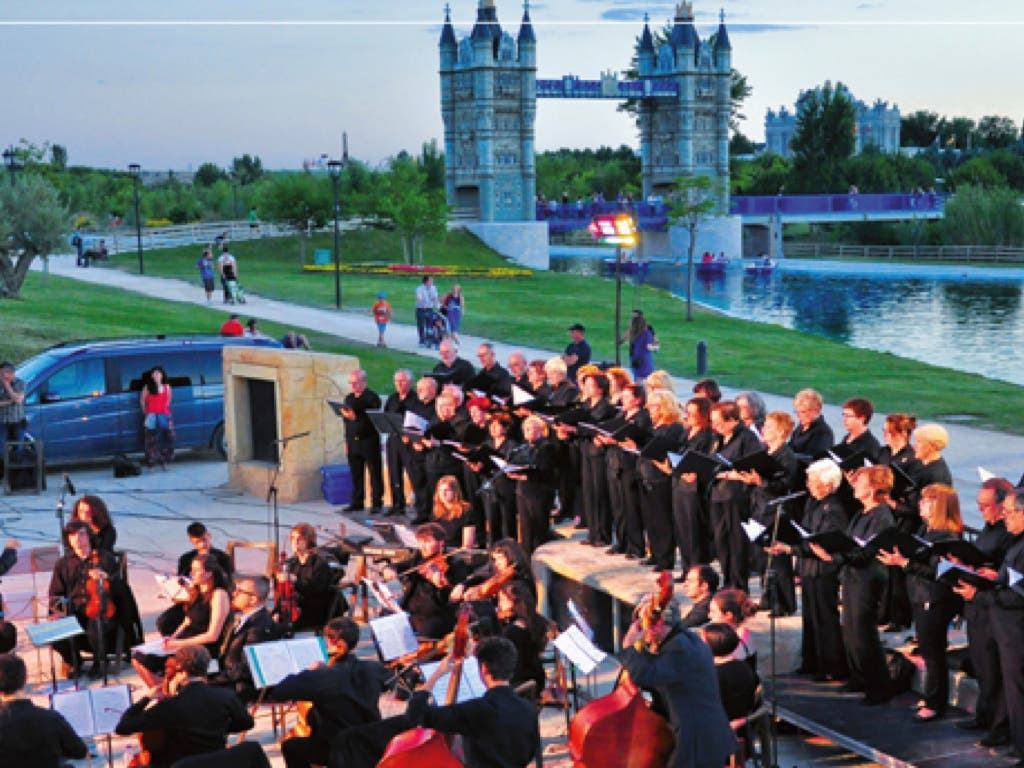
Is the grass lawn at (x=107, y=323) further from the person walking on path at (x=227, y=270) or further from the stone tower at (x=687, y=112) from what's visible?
the stone tower at (x=687, y=112)

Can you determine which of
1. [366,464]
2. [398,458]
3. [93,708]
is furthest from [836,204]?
[93,708]

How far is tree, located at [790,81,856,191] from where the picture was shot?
118 metres

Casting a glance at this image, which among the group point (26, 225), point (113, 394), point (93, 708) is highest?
point (26, 225)

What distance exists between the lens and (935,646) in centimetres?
1005

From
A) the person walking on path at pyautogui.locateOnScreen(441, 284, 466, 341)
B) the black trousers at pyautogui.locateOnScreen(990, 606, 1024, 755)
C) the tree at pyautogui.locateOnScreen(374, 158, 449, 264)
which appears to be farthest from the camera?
the tree at pyautogui.locateOnScreen(374, 158, 449, 264)

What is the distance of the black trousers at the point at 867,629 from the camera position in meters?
10.3

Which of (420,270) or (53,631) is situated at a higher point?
(420,270)

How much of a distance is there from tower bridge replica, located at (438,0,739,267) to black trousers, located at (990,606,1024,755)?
73.9 meters

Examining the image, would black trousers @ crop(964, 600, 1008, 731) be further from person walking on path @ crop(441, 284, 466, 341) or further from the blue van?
person walking on path @ crop(441, 284, 466, 341)

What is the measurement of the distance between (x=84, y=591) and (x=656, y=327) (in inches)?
1256

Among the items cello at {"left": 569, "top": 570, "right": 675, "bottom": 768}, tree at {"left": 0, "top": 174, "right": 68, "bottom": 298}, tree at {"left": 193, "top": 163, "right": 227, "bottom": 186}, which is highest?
tree at {"left": 193, "top": 163, "right": 227, "bottom": 186}

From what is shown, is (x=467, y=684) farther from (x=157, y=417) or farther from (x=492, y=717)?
(x=157, y=417)

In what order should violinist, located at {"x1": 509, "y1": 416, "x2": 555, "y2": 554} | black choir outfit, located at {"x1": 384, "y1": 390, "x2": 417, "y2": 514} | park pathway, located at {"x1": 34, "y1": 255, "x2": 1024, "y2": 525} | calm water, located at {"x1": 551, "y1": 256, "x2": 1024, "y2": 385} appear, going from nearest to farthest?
violinist, located at {"x1": 509, "y1": 416, "x2": 555, "y2": 554}, black choir outfit, located at {"x1": 384, "y1": 390, "x2": 417, "y2": 514}, park pathway, located at {"x1": 34, "y1": 255, "x2": 1024, "y2": 525}, calm water, located at {"x1": 551, "y1": 256, "x2": 1024, "y2": 385}

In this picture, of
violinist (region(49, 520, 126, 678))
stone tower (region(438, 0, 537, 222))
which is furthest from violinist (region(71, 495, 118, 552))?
stone tower (region(438, 0, 537, 222))
